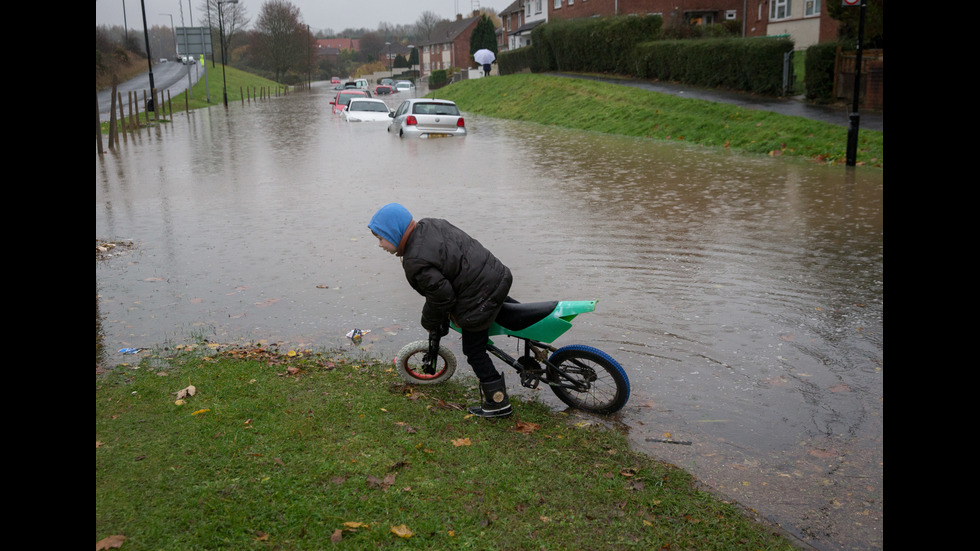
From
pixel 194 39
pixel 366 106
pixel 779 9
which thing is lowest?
pixel 366 106

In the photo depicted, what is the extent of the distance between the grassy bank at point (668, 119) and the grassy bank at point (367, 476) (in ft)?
43.4

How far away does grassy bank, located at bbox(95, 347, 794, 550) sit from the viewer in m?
3.36

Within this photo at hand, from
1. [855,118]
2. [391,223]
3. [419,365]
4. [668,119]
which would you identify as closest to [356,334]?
[419,365]

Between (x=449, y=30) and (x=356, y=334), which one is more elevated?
(x=449, y=30)

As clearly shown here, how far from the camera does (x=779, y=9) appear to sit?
38.4 m

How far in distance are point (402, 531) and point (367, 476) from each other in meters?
0.58

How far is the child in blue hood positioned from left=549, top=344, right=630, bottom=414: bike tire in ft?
1.53

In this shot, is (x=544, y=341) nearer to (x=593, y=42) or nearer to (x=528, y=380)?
(x=528, y=380)

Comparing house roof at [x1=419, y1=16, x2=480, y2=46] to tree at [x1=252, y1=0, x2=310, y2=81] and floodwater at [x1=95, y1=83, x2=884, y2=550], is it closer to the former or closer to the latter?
tree at [x1=252, y1=0, x2=310, y2=81]

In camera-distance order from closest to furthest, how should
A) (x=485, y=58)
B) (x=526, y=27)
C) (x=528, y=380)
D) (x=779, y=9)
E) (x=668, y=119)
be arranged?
(x=528, y=380)
(x=668, y=119)
(x=779, y=9)
(x=485, y=58)
(x=526, y=27)

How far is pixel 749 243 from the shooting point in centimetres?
967

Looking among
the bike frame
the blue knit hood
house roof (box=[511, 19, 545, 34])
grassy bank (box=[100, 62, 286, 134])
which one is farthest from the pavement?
house roof (box=[511, 19, 545, 34])

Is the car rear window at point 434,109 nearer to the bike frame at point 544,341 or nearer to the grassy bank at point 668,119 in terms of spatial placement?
the grassy bank at point 668,119

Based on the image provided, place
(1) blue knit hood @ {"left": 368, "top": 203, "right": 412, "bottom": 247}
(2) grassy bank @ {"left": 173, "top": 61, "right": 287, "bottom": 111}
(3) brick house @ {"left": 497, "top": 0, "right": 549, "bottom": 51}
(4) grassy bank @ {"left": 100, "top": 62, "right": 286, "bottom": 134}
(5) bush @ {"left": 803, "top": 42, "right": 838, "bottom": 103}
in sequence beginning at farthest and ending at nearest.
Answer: (3) brick house @ {"left": 497, "top": 0, "right": 549, "bottom": 51}
(2) grassy bank @ {"left": 173, "top": 61, "right": 287, "bottom": 111}
(4) grassy bank @ {"left": 100, "top": 62, "right": 286, "bottom": 134}
(5) bush @ {"left": 803, "top": 42, "right": 838, "bottom": 103}
(1) blue knit hood @ {"left": 368, "top": 203, "right": 412, "bottom": 247}
